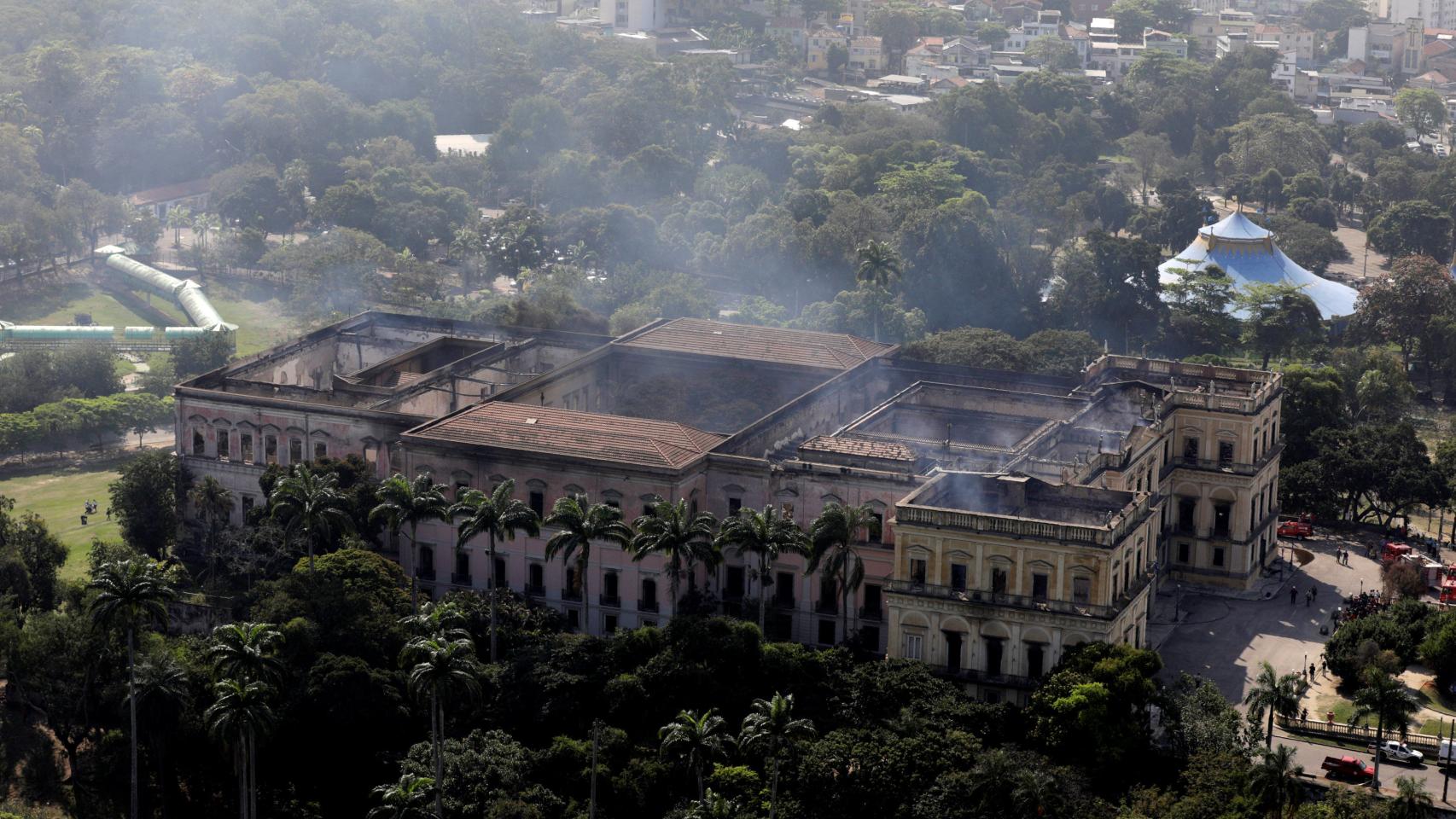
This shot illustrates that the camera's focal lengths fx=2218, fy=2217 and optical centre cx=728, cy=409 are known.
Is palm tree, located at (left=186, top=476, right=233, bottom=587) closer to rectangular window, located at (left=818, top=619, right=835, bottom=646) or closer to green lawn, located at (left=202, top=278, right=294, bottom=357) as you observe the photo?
rectangular window, located at (left=818, top=619, right=835, bottom=646)

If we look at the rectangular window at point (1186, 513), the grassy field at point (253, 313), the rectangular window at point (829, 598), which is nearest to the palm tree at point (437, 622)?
the rectangular window at point (829, 598)

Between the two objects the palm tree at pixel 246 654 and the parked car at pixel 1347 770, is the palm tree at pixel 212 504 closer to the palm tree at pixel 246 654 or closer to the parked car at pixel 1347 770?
the palm tree at pixel 246 654

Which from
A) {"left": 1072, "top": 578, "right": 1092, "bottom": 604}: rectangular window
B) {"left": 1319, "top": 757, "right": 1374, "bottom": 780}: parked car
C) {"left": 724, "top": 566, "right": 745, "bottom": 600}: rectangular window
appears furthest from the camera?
{"left": 724, "top": 566, "right": 745, "bottom": 600}: rectangular window

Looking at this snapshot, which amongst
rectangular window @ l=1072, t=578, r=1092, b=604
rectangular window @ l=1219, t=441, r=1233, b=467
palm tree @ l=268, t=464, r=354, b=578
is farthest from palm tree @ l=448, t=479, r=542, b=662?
rectangular window @ l=1219, t=441, r=1233, b=467

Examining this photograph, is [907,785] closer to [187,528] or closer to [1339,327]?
[187,528]

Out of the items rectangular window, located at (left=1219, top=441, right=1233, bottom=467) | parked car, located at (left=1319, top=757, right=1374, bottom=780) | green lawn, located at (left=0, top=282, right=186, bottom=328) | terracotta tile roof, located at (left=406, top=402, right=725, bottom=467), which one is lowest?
parked car, located at (left=1319, top=757, right=1374, bottom=780)

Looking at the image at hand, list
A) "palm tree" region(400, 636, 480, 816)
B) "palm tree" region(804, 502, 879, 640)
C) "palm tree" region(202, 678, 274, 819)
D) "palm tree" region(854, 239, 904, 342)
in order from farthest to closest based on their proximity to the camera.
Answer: "palm tree" region(854, 239, 904, 342) → "palm tree" region(804, 502, 879, 640) → "palm tree" region(400, 636, 480, 816) → "palm tree" region(202, 678, 274, 819)
